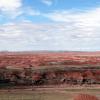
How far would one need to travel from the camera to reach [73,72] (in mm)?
58812

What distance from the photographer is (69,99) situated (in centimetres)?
3678

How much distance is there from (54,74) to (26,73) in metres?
4.78

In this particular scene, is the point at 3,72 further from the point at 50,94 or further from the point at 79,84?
the point at 50,94

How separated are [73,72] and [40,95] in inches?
752

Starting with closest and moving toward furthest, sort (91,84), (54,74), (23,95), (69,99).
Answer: (69,99) < (23,95) < (91,84) < (54,74)

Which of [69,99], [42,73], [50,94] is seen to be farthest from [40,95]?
[42,73]

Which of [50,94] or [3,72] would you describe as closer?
[50,94]

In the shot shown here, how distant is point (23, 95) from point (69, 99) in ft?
21.1

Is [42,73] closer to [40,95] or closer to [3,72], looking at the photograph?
[3,72]

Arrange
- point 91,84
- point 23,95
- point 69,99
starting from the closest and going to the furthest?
point 69,99
point 23,95
point 91,84

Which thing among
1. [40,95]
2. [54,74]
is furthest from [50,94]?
[54,74]

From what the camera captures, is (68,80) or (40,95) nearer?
(40,95)

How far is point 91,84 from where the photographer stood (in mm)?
52594

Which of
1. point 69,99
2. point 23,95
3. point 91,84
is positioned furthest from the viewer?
point 91,84
